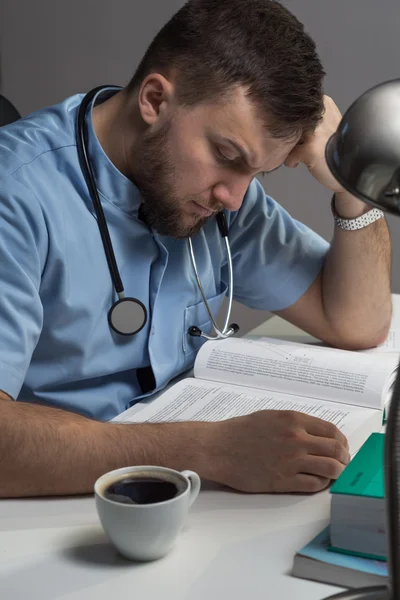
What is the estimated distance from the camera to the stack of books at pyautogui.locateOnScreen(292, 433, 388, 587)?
748 millimetres

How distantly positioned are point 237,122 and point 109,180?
0.71ft

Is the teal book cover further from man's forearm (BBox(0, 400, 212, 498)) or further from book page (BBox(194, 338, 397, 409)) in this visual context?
book page (BBox(194, 338, 397, 409))

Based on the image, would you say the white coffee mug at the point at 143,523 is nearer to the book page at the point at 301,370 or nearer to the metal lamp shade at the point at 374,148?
the metal lamp shade at the point at 374,148

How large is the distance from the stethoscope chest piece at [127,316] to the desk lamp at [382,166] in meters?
0.69

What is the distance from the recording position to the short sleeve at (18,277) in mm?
1050

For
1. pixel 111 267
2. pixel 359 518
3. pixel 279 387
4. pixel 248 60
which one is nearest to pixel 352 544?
pixel 359 518

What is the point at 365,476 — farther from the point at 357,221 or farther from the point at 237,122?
the point at 357,221

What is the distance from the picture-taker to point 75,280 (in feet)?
3.90

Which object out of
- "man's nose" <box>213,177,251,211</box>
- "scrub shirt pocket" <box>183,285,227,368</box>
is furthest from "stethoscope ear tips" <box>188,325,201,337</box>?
"man's nose" <box>213,177,251,211</box>

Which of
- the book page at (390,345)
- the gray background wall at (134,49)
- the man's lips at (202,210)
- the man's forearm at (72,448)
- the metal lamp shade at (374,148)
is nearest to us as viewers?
the metal lamp shade at (374,148)

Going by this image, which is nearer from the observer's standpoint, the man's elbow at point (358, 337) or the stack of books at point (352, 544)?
the stack of books at point (352, 544)

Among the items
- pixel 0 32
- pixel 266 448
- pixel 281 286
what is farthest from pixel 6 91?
pixel 266 448

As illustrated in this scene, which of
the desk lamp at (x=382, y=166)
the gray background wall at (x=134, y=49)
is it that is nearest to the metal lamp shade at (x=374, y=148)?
the desk lamp at (x=382, y=166)

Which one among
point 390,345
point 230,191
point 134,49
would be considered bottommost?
point 390,345
